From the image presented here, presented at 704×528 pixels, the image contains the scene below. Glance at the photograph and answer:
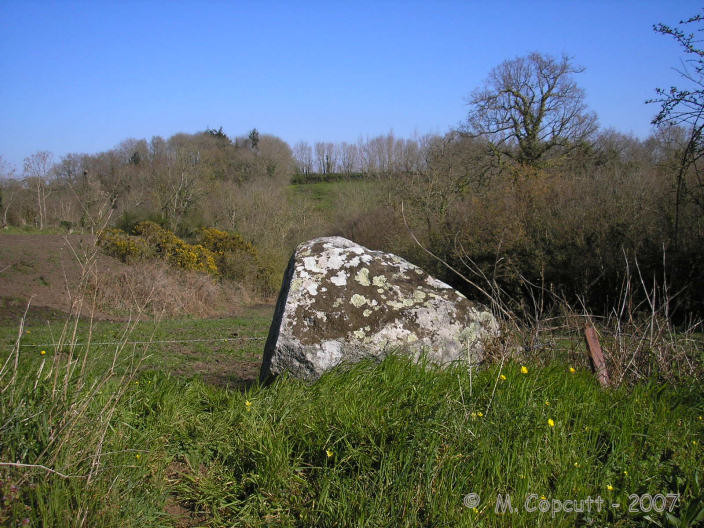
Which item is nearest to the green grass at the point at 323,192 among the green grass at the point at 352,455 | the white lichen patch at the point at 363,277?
the white lichen patch at the point at 363,277

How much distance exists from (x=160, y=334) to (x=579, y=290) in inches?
509

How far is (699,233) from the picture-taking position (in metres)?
14.2

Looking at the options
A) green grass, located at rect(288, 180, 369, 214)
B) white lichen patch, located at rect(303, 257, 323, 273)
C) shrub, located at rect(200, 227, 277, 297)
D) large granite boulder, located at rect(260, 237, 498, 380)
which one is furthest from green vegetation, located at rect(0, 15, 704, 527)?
green grass, located at rect(288, 180, 369, 214)

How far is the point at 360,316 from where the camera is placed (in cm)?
507

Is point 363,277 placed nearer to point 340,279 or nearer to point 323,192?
point 340,279

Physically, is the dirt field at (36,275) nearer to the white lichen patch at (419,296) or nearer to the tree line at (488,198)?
the tree line at (488,198)

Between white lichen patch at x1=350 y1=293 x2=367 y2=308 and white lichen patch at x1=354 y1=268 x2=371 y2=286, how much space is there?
0.19m

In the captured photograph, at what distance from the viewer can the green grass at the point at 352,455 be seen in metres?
2.62

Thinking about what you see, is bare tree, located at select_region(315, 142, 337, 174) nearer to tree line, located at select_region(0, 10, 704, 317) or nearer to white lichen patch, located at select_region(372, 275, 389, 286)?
tree line, located at select_region(0, 10, 704, 317)

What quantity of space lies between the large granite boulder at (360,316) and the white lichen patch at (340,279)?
1cm

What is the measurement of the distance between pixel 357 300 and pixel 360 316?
0.69ft

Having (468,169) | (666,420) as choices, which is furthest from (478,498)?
(468,169)

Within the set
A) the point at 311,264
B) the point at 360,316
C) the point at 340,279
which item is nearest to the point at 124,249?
the point at 311,264

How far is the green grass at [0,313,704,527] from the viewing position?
103 inches
